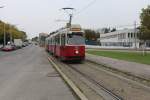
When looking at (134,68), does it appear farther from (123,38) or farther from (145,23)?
(123,38)

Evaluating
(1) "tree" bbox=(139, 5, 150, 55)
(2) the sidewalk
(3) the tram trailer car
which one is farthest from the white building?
(2) the sidewalk

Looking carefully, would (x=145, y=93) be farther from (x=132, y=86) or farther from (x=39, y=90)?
(x=39, y=90)

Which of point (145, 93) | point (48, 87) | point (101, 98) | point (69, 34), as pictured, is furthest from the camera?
point (69, 34)

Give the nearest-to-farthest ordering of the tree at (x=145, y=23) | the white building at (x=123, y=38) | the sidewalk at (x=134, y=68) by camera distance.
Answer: the sidewalk at (x=134, y=68) → the tree at (x=145, y=23) → the white building at (x=123, y=38)

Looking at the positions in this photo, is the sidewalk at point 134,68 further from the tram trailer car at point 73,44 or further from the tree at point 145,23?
the tree at point 145,23

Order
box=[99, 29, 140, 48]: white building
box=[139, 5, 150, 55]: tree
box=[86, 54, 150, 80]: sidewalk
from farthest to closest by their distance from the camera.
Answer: box=[99, 29, 140, 48]: white building → box=[139, 5, 150, 55]: tree → box=[86, 54, 150, 80]: sidewalk

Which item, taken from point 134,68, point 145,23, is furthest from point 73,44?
point 145,23

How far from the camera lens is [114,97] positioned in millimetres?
13844

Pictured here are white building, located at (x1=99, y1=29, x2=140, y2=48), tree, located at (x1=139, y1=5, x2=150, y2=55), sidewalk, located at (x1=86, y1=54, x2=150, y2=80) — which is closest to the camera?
sidewalk, located at (x1=86, y1=54, x2=150, y2=80)

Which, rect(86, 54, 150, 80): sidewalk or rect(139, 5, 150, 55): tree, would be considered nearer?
rect(86, 54, 150, 80): sidewalk

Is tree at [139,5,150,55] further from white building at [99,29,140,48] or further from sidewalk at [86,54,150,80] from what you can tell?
white building at [99,29,140,48]

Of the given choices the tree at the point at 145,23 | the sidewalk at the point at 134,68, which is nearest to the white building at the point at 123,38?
the tree at the point at 145,23

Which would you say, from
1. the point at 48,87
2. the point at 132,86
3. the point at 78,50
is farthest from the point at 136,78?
the point at 78,50

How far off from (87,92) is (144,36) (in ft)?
166
